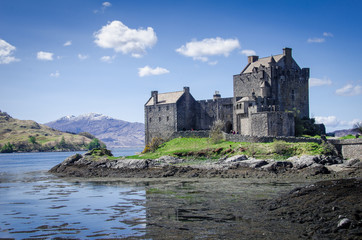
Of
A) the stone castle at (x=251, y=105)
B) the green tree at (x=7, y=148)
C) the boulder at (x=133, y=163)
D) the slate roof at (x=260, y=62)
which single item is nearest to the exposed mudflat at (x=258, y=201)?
the boulder at (x=133, y=163)

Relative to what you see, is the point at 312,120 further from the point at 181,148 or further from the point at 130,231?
the point at 130,231

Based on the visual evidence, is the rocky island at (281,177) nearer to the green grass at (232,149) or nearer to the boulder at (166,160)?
the boulder at (166,160)

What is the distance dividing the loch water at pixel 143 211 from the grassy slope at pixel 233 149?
39.7ft

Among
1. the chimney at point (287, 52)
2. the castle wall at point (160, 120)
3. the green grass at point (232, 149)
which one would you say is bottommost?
the green grass at point (232, 149)

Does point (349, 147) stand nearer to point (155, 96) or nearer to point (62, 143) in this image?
point (155, 96)

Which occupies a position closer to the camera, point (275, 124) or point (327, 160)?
point (327, 160)

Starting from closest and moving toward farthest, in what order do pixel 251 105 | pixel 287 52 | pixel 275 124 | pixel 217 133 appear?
pixel 275 124, pixel 217 133, pixel 251 105, pixel 287 52

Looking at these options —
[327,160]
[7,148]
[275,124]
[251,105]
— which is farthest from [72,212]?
[7,148]

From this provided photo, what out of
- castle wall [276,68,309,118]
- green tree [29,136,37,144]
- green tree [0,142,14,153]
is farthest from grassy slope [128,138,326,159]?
green tree [29,136,37,144]

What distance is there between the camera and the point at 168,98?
67.1 m

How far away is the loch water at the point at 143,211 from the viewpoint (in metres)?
16.4

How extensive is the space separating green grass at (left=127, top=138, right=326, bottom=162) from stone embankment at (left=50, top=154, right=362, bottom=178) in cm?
177

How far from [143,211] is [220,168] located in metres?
21.1

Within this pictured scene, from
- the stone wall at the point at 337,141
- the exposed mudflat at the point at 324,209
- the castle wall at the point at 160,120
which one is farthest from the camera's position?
the castle wall at the point at 160,120
